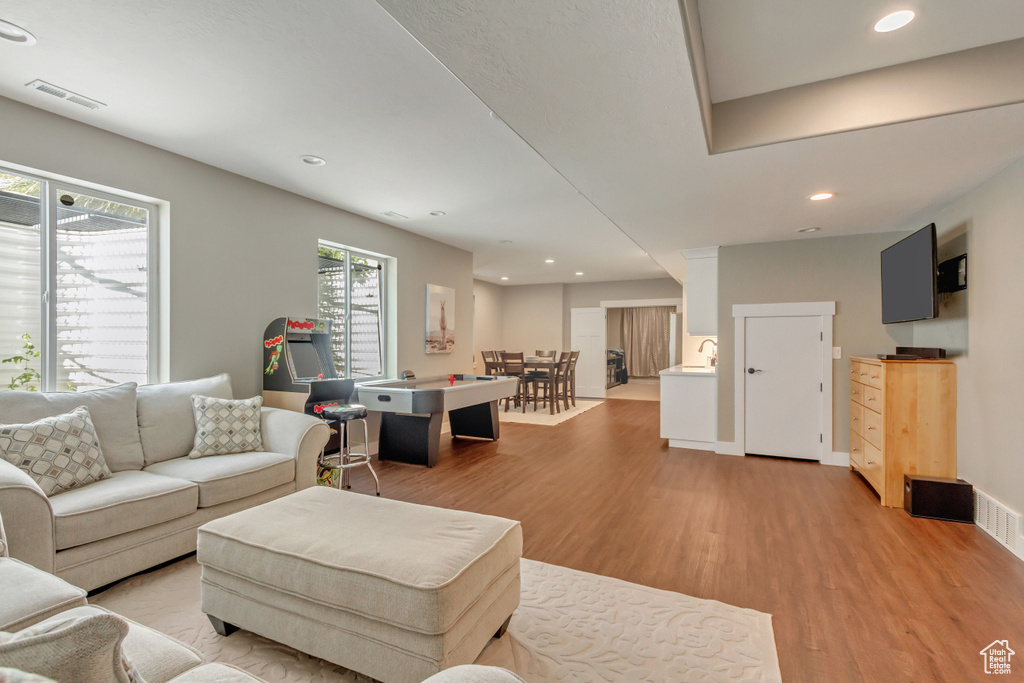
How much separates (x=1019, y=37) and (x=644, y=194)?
74.0 inches

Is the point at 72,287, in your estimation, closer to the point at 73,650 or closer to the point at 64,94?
the point at 64,94

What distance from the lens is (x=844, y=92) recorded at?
2373mm

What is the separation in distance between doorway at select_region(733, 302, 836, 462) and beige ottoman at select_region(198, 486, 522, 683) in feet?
13.2

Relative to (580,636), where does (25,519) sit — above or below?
above

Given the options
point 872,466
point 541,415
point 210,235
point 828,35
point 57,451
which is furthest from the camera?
point 541,415

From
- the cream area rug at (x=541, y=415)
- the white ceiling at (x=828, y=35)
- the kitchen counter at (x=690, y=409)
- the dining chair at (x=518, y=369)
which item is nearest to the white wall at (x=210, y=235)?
the white ceiling at (x=828, y=35)

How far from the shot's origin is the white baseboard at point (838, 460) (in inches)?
185

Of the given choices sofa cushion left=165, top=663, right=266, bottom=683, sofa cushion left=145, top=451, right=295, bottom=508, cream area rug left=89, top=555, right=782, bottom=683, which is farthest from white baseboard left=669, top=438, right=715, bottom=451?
sofa cushion left=165, top=663, right=266, bottom=683

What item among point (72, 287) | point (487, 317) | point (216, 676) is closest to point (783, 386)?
point (216, 676)

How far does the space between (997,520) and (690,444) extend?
2.70 metres

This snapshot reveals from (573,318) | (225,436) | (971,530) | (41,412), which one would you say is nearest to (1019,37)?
(971,530)

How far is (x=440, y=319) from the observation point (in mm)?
6238

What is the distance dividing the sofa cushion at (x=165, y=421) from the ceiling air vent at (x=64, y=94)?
168 centimetres

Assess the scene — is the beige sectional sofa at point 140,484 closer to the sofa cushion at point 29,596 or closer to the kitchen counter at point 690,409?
the sofa cushion at point 29,596
